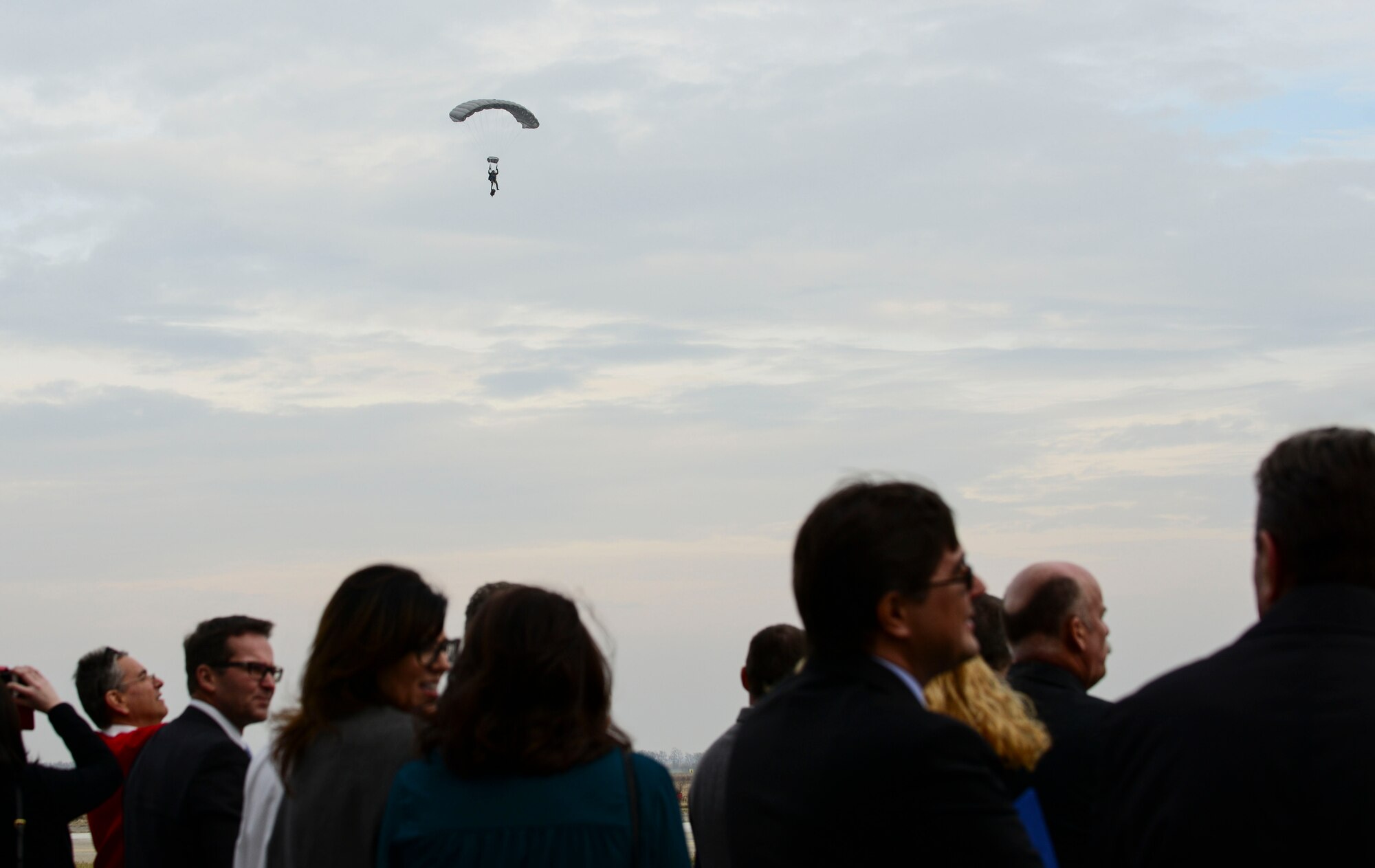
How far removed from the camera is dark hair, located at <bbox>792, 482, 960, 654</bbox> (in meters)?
2.61

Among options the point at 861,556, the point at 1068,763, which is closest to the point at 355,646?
the point at 861,556

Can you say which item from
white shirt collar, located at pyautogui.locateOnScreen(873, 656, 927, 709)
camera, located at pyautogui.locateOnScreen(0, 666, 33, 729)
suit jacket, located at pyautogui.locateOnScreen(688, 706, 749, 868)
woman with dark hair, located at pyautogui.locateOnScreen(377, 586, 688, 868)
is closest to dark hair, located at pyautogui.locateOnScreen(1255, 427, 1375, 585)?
white shirt collar, located at pyautogui.locateOnScreen(873, 656, 927, 709)

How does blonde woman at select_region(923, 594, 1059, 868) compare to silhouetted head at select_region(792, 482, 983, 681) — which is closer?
silhouetted head at select_region(792, 482, 983, 681)

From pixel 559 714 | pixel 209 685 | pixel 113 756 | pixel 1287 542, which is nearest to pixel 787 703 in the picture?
pixel 559 714

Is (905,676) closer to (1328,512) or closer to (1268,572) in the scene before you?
(1268,572)

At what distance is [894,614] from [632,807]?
2.90ft

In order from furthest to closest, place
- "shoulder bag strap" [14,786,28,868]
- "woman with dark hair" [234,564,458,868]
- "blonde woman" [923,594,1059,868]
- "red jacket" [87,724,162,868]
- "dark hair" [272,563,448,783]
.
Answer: "red jacket" [87,724,162,868], "shoulder bag strap" [14,786,28,868], "dark hair" [272,563,448,783], "woman with dark hair" [234,564,458,868], "blonde woman" [923,594,1059,868]

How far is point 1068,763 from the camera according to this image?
4098mm

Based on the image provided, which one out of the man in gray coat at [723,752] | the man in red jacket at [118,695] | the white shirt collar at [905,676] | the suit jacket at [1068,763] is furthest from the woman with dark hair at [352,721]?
the man in red jacket at [118,695]

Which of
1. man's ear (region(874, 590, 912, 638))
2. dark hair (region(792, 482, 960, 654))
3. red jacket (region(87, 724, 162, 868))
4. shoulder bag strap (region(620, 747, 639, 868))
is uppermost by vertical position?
dark hair (region(792, 482, 960, 654))

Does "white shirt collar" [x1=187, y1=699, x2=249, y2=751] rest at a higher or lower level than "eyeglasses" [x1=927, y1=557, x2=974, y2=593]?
lower

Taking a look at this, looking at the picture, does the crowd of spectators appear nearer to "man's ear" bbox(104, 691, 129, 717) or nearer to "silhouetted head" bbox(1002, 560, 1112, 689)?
"silhouetted head" bbox(1002, 560, 1112, 689)

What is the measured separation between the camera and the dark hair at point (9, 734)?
15.9 ft

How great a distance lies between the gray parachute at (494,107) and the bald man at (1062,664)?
32.2m
